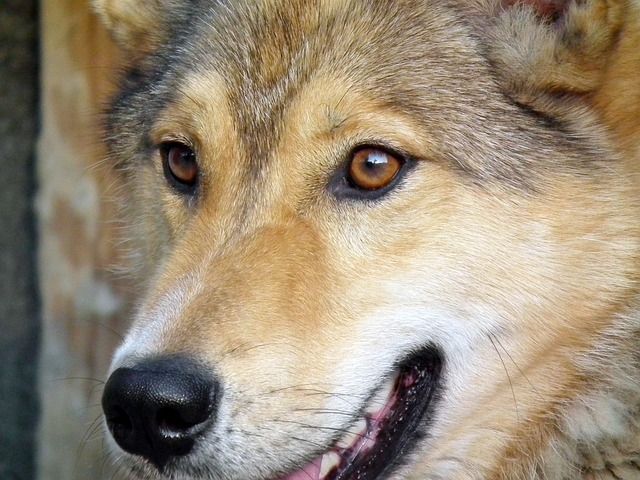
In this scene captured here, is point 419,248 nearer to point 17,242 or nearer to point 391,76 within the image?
point 391,76

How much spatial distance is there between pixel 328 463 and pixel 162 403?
25.1 inches

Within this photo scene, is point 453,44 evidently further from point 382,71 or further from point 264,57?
point 264,57

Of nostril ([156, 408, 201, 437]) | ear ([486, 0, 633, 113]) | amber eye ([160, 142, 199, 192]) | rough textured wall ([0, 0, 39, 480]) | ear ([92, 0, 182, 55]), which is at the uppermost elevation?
ear ([486, 0, 633, 113])

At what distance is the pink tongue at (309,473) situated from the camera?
2.84m

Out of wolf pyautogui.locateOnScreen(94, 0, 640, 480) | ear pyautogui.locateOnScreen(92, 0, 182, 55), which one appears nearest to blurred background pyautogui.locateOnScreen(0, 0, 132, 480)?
ear pyautogui.locateOnScreen(92, 0, 182, 55)

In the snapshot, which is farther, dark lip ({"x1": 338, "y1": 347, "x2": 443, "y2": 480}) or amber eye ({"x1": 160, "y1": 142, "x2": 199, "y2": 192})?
amber eye ({"x1": 160, "y1": 142, "x2": 199, "y2": 192})

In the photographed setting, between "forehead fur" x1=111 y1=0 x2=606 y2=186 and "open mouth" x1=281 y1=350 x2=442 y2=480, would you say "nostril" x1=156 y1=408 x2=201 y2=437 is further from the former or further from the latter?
"forehead fur" x1=111 y1=0 x2=606 y2=186

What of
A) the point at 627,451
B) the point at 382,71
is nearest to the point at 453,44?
the point at 382,71

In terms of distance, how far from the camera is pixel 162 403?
2.54 meters

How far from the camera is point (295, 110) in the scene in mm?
2967

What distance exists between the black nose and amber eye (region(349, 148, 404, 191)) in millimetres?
799

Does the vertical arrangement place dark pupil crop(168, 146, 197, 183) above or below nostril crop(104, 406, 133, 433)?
above

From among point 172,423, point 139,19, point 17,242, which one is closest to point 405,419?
point 172,423

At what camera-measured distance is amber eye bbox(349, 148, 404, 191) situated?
9.46 ft
